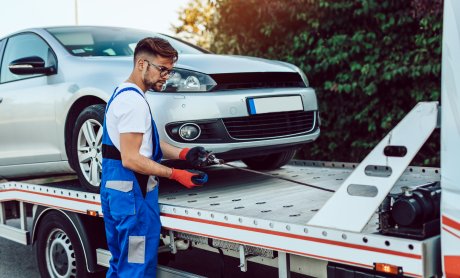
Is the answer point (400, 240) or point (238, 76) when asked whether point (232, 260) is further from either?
point (400, 240)

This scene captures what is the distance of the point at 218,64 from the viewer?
151 inches

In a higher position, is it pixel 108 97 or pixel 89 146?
pixel 108 97

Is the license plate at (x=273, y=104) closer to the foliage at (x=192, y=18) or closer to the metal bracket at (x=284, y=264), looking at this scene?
the metal bracket at (x=284, y=264)

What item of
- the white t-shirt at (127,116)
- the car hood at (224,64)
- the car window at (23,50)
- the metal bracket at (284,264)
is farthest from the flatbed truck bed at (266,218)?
the car window at (23,50)

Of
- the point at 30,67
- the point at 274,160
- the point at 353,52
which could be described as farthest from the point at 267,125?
the point at 353,52

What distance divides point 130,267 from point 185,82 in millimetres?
1265

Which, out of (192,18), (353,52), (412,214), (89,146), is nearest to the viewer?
(412,214)

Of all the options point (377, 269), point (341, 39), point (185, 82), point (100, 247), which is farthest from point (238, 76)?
point (341, 39)

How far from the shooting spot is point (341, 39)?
7367 millimetres

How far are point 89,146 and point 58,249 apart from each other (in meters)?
0.78

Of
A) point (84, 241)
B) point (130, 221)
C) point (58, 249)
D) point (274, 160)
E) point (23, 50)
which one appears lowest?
point (58, 249)

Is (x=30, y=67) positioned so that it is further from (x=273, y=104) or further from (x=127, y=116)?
(x=273, y=104)

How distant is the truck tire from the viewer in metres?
3.83

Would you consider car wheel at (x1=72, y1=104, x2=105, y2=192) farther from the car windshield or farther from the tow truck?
the car windshield
